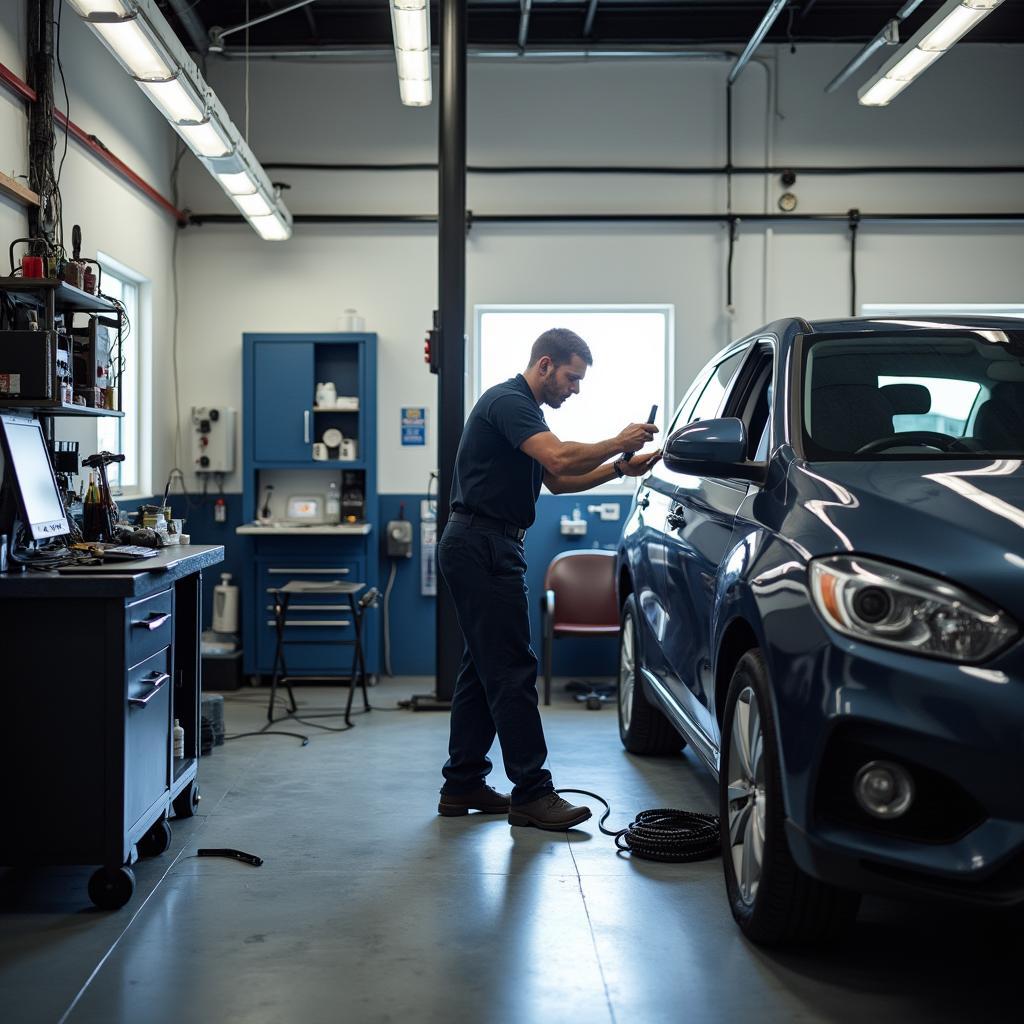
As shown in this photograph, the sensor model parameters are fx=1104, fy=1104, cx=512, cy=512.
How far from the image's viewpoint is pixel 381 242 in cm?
736

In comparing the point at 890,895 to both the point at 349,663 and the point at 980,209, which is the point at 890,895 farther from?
the point at 980,209

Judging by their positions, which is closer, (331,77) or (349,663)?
(349,663)

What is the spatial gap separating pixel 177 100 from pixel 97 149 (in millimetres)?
970

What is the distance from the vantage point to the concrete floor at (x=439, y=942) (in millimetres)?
2359

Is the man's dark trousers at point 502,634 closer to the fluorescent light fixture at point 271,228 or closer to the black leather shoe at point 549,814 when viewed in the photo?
the black leather shoe at point 549,814

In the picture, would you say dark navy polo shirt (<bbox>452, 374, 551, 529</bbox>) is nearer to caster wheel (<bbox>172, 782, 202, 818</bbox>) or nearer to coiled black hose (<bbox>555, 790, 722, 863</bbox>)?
coiled black hose (<bbox>555, 790, 722, 863</bbox>)

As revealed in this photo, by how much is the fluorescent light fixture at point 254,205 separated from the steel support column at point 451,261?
1.18 metres

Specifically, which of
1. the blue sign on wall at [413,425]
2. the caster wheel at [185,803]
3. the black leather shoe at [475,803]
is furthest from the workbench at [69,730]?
the blue sign on wall at [413,425]

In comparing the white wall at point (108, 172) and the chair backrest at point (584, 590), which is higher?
the white wall at point (108, 172)

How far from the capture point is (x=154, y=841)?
340cm

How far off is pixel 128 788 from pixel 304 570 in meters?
3.93

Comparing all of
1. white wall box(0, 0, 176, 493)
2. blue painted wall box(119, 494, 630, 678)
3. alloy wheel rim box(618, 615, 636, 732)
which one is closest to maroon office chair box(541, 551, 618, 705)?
blue painted wall box(119, 494, 630, 678)

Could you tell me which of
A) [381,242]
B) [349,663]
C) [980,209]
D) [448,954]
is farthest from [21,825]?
[980,209]

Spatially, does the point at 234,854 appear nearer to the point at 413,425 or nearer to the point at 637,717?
the point at 637,717
